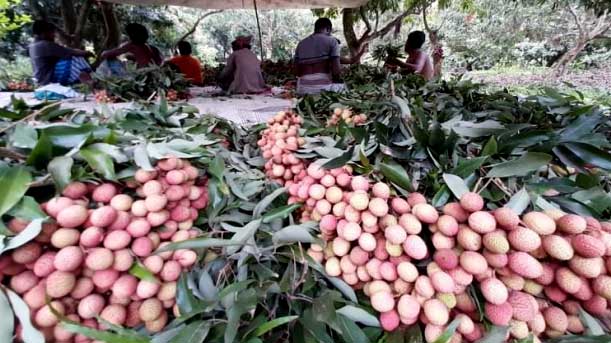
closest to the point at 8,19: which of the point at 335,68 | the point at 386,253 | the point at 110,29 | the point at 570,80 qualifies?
the point at 110,29

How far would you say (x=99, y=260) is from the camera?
0.43 m

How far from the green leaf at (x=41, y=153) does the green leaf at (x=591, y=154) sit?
0.99 meters

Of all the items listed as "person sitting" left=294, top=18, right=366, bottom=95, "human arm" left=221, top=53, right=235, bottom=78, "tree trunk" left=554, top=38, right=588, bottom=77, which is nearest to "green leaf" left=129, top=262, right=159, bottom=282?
"person sitting" left=294, top=18, right=366, bottom=95

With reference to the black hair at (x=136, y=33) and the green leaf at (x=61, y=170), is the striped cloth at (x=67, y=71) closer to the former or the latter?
the black hair at (x=136, y=33)

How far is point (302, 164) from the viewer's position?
803mm

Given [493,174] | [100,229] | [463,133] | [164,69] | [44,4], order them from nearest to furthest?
1. [100,229]
2. [493,174]
3. [463,133]
4. [164,69]
5. [44,4]

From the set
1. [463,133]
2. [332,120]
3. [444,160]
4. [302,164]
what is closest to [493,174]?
[444,160]

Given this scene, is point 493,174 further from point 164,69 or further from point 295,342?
point 164,69

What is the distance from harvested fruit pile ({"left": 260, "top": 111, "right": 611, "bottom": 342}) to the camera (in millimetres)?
430

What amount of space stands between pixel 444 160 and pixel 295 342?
0.42 metres

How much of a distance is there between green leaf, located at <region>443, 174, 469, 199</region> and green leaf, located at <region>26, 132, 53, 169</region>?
664mm

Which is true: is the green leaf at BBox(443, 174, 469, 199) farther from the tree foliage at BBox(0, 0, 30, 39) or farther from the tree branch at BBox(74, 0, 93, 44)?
the tree branch at BBox(74, 0, 93, 44)

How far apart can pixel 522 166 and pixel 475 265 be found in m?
0.25

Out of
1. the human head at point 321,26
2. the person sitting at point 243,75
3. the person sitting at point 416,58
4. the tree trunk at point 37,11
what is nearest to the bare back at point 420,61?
the person sitting at point 416,58
